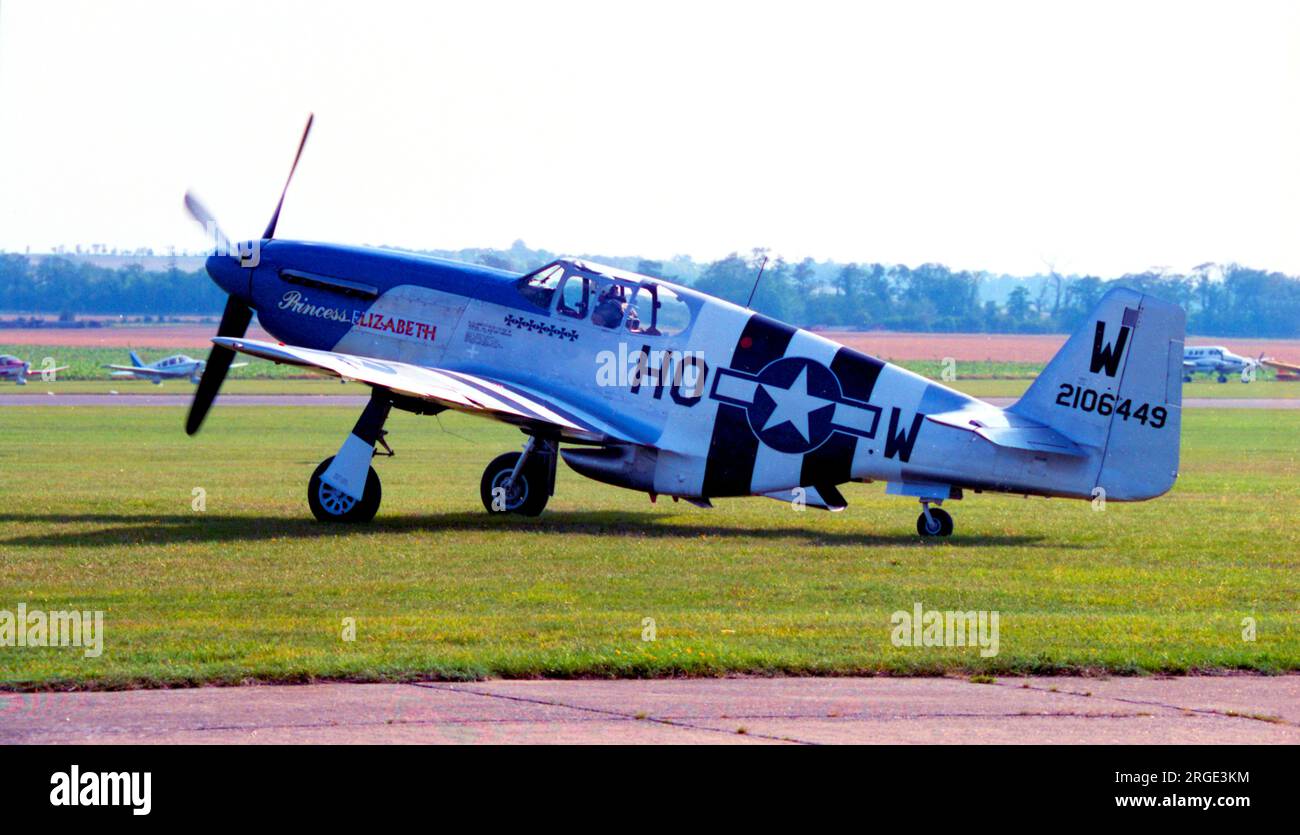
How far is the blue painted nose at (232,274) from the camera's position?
20.7m

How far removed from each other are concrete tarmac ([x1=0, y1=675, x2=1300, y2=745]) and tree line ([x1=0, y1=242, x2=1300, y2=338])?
109 metres

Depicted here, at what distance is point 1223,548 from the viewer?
57.8 feet

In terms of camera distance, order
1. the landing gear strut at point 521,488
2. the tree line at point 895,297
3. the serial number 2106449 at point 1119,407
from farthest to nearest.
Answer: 1. the tree line at point 895,297
2. the landing gear strut at point 521,488
3. the serial number 2106449 at point 1119,407

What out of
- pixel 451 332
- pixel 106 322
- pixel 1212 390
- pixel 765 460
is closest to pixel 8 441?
pixel 451 332

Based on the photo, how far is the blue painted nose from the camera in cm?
2066

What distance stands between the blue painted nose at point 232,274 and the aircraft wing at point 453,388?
→ 196 centimetres

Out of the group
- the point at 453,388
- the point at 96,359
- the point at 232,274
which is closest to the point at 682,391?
the point at 453,388

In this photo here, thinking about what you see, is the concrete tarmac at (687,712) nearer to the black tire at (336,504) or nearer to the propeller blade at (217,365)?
the black tire at (336,504)

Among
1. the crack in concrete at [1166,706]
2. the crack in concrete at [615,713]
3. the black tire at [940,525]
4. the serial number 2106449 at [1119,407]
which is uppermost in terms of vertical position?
the serial number 2106449 at [1119,407]

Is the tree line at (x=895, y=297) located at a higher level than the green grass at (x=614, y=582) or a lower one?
higher

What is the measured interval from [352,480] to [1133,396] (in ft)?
27.9

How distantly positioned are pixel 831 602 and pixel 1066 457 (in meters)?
5.04

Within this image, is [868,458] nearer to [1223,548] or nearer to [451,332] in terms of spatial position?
[1223,548]

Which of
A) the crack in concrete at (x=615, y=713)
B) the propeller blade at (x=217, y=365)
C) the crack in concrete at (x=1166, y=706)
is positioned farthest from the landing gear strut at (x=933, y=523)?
the crack in concrete at (x=615, y=713)
